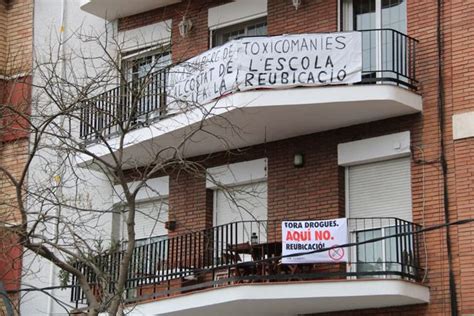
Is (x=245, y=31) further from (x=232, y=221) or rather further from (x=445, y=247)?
(x=445, y=247)

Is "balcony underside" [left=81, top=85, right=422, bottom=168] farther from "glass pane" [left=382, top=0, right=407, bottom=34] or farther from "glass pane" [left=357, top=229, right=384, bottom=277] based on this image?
"glass pane" [left=357, top=229, right=384, bottom=277]

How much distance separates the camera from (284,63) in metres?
18.3

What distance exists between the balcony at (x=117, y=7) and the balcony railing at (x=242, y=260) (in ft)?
15.5

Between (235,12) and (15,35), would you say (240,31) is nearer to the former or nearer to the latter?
(235,12)

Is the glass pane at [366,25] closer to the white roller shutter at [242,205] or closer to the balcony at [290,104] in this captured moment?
the balcony at [290,104]

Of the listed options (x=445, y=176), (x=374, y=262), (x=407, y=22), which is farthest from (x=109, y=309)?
(x=407, y=22)

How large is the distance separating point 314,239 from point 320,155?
6.13ft

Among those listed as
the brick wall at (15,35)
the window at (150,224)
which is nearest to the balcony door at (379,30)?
the window at (150,224)

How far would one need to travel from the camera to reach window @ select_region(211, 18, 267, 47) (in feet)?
68.6

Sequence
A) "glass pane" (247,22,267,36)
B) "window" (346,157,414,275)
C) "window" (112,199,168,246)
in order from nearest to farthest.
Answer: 1. "window" (346,157,414,275)
2. "glass pane" (247,22,267,36)
3. "window" (112,199,168,246)

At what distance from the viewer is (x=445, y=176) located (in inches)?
689

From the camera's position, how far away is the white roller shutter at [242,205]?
65.2ft

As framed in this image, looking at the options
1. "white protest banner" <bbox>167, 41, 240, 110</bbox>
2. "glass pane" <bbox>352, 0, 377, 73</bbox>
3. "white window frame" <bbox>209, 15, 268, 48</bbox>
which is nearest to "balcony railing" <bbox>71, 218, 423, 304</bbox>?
"white protest banner" <bbox>167, 41, 240, 110</bbox>

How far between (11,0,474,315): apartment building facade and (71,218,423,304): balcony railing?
0.03 meters
